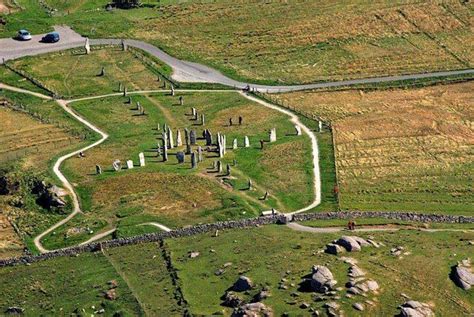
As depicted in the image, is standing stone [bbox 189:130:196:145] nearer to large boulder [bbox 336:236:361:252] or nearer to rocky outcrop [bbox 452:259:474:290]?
large boulder [bbox 336:236:361:252]

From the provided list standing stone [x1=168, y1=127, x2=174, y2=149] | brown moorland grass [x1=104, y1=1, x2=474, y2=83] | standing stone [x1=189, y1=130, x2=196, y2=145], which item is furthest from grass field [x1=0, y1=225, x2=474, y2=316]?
brown moorland grass [x1=104, y1=1, x2=474, y2=83]

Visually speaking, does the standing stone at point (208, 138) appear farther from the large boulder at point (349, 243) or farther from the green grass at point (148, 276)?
the large boulder at point (349, 243)

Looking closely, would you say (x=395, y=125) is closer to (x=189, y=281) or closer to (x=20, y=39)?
(x=189, y=281)

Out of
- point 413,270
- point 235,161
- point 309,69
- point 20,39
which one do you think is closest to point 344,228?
point 413,270

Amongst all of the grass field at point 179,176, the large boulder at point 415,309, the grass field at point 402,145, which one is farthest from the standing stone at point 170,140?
the large boulder at point 415,309

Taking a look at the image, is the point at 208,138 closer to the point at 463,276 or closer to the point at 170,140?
the point at 170,140

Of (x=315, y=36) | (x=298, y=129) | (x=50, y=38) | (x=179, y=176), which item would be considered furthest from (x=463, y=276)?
(x=50, y=38)
